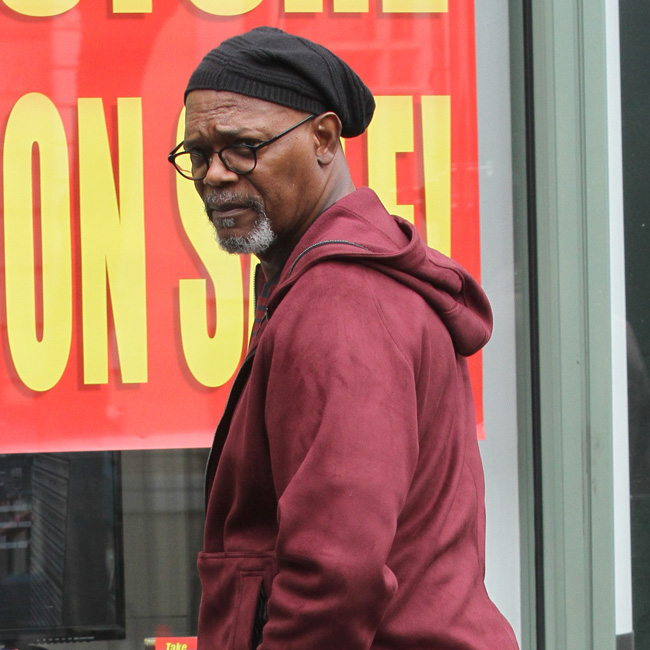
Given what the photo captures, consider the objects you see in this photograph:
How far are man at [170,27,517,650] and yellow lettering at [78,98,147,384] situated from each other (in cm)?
119

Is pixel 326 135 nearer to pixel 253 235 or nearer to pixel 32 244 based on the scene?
pixel 253 235

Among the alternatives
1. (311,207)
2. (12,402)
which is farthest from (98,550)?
(311,207)

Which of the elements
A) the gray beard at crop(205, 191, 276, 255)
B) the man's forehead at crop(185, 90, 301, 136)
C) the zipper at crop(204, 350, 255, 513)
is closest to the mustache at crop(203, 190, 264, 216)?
the gray beard at crop(205, 191, 276, 255)

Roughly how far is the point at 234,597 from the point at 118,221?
65.7 inches

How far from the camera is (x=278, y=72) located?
1.51m

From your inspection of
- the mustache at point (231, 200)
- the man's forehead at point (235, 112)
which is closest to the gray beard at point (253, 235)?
the mustache at point (231, 200)

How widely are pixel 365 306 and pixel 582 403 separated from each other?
1.77m

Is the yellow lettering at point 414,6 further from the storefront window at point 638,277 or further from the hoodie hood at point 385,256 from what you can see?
the hoodie hood at point 385,256

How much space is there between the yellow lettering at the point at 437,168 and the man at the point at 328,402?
1.30m

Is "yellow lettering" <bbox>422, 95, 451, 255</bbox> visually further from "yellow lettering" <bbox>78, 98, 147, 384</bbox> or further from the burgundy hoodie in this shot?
the burgundy hoodie

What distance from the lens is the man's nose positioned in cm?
156

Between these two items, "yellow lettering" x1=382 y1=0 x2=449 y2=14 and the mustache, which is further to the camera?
"yellow lettering" x1=382 y1=0 x2=449 y2=14

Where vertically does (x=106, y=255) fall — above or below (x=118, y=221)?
below

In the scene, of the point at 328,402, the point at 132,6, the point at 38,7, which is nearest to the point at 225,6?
the point at 132,6
